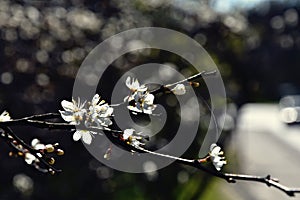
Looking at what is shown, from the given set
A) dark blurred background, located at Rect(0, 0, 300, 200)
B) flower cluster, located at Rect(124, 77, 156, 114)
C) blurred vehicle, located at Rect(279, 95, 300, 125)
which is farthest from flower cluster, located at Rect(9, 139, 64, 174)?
blurred vehicle, located at Rect(279, 95, 300, 125)

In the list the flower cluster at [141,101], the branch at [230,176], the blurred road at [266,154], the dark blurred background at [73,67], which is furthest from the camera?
the blurred road at [266,154]

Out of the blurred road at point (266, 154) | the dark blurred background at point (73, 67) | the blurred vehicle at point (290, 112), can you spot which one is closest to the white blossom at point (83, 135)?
the dark blurred background at point (73, 67)

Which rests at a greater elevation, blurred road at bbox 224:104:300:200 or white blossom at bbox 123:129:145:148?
blurred road at bbox 224:104:300:200

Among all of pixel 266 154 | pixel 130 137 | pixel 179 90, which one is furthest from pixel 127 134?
pixel 266 154

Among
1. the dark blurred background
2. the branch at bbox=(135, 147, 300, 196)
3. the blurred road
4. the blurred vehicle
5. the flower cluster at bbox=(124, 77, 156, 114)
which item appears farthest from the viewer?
the blurred vehicle

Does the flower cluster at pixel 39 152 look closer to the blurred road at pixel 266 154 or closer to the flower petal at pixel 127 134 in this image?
the flower petal at pixel 127 134

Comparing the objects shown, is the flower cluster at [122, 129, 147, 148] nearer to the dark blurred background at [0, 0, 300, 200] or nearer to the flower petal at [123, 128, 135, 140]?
the flower petal at [123, 128, 135, 140]

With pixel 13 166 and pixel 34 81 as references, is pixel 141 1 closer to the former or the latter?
pixel 34 81
